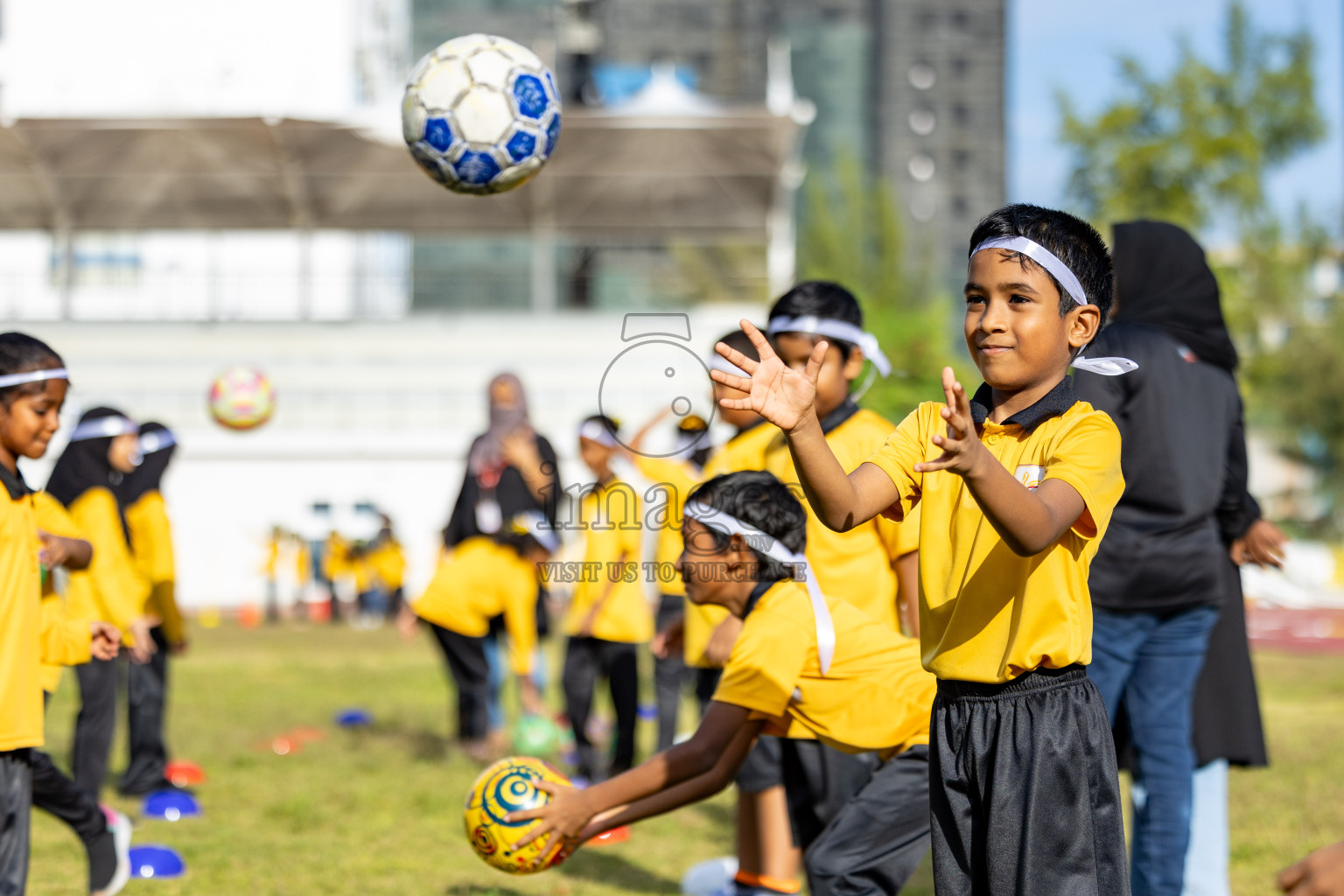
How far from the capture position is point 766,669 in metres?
3.77

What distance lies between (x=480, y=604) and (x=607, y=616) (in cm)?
106

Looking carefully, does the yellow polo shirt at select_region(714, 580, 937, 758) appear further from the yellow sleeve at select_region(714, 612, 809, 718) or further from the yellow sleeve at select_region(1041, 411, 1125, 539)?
the yellow sleeve at select_region(1041, 411, 1125, 539)

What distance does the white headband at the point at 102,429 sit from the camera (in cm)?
695

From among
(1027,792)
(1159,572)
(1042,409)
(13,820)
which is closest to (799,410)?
(1042,409)

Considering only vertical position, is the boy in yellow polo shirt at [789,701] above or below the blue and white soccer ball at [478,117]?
below

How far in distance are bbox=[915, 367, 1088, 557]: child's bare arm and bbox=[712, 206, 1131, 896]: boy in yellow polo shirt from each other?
6 centimetres

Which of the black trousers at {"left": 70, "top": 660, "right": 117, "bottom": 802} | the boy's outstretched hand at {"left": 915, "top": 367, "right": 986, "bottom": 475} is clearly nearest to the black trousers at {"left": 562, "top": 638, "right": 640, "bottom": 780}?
the black trousers at {"left": 70, "top": 660, "right": 117, "bottom": 802}

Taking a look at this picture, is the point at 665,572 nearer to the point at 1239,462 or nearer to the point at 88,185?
the point at 1239,462

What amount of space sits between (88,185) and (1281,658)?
22567 mm

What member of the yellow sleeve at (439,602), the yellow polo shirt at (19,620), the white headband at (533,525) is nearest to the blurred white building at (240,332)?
the white headband at (533,525)

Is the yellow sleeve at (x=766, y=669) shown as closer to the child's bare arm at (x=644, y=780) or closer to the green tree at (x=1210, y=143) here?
the child's bare arm at (x=644, y=780)

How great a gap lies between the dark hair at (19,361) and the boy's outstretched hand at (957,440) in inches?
115

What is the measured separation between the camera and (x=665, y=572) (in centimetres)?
708

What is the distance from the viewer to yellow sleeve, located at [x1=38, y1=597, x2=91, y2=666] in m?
4.35
